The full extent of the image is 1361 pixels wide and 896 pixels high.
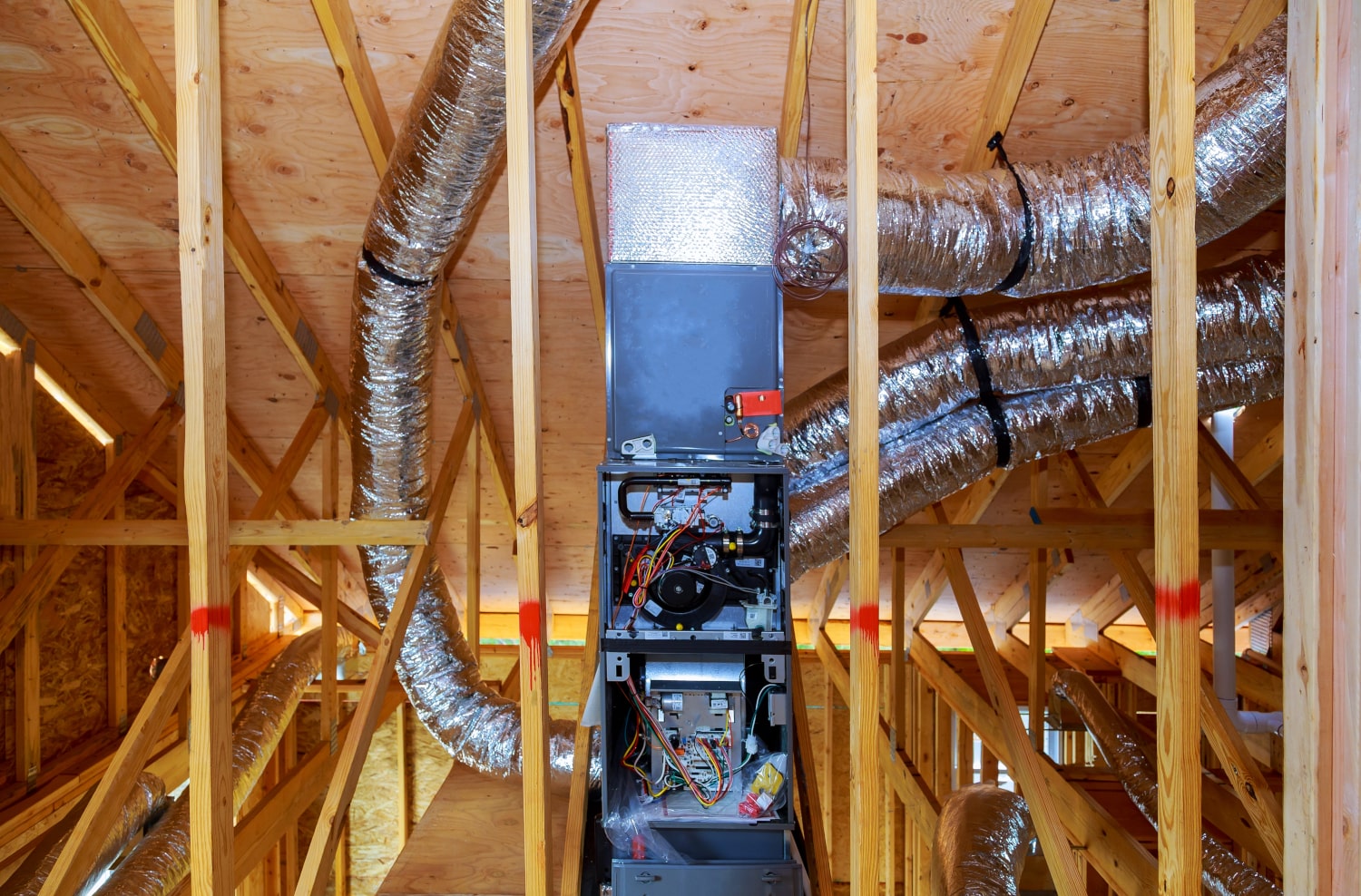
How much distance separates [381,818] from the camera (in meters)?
5.01

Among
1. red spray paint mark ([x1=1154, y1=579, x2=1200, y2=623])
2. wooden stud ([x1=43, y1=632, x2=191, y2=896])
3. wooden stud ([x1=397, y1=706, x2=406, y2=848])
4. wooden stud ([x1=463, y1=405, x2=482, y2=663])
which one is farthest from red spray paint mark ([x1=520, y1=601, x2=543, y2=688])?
wooden stud ([x1=397, y1=706, x2=406, y2=848])

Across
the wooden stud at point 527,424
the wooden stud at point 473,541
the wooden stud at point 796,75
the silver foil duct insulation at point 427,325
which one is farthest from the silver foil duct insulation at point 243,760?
the wooden stud at point 796,75

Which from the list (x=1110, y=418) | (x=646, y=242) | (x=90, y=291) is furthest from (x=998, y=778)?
(x=90, y=291)

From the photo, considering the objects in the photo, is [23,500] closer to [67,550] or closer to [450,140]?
[67,550]

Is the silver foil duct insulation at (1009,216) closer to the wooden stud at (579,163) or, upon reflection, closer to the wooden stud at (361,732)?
the wooden stud at (579,163)

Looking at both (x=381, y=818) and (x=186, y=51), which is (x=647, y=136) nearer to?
(x=186, y=51)

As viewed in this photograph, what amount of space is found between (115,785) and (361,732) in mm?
594

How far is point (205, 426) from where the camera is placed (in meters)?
1.50

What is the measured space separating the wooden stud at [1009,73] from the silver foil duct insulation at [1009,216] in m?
0.26

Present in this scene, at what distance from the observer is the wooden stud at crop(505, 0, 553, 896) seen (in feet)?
4.55

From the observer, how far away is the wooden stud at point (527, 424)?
1386mm

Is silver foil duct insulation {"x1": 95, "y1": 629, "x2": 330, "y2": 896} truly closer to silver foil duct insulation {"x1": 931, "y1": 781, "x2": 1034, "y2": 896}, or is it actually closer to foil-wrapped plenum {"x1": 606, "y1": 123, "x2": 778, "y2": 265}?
foil-wrapped plenum {"x1": 606, "y1": 123, "x2": 778, "y2": 265}

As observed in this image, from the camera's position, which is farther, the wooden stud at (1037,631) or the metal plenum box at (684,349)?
the wooden stud at (1037,631)

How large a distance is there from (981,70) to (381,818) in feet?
15.5
